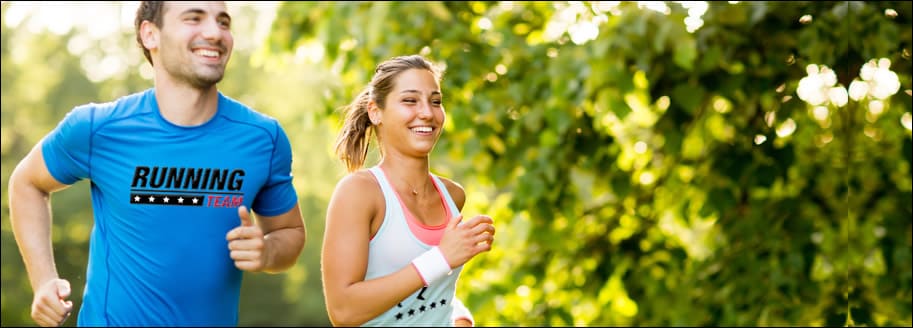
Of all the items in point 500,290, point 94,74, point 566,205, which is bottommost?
point 500,290

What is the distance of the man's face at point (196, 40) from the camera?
82.2 inches

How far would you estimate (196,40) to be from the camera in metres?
2.08

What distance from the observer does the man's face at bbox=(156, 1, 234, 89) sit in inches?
82.2

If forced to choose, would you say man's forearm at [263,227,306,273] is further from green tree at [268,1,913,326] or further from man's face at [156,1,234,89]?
green tree at [268,1,913,326]

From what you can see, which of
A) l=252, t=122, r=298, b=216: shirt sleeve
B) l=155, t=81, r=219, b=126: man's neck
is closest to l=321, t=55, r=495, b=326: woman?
l=252, t=122, r=298, b=216: shirt sleeve

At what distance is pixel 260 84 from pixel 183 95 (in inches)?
667

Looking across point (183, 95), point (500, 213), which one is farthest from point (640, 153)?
point (183, 95)

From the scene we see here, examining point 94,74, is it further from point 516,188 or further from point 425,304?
point 425,304

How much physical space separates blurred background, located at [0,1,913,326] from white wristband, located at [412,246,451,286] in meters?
2.05

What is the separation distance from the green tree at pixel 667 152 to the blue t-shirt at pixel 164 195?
219cm

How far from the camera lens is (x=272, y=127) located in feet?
7.52

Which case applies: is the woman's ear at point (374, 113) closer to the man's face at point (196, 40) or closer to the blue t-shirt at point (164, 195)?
the blue t-shirt at point (164, 195)

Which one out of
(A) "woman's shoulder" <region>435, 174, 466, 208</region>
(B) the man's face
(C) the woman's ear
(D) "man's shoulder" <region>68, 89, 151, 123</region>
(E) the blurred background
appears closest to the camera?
(B) the man's face

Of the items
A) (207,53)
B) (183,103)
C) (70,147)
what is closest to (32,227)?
(70,147)
